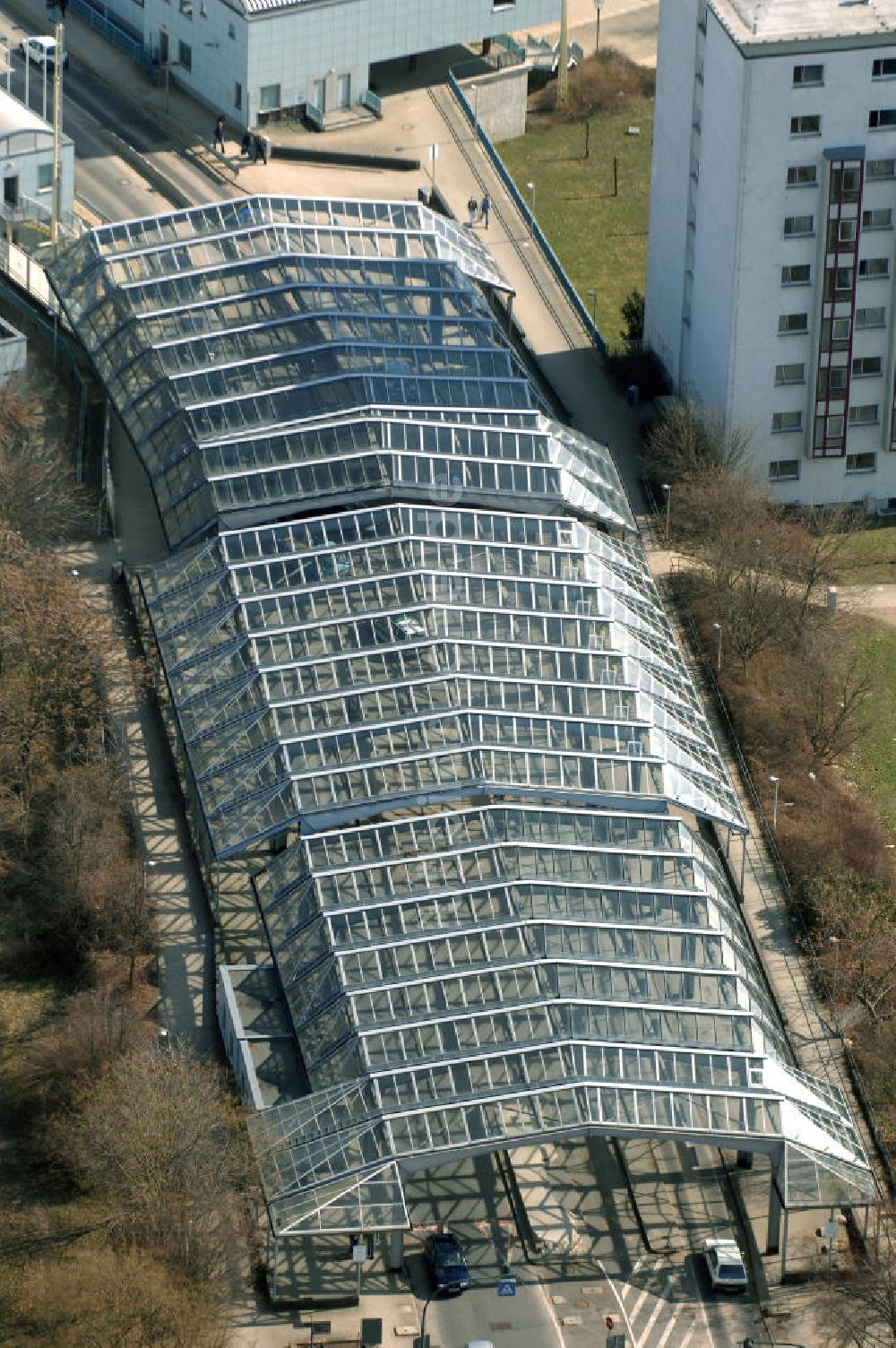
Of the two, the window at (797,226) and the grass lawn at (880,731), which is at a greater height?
the window at (797,226)

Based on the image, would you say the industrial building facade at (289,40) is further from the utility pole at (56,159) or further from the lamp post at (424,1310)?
the lamp post at (424,1310)

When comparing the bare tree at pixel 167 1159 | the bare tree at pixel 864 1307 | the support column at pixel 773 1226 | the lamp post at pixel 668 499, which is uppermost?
the lamp post at pixel 668 499

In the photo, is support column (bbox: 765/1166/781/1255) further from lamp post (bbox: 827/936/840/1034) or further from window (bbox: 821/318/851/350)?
window (bbox: 821/318/851/350)

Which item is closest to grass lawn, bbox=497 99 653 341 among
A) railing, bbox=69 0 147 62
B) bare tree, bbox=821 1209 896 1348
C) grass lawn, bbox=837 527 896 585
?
grass lawn, bbox=837 527 896 585

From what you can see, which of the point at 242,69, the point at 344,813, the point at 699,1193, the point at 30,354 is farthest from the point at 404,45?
the point at 699,1193

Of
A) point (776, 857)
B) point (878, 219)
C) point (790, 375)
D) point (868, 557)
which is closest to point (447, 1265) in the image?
point (776, 857)

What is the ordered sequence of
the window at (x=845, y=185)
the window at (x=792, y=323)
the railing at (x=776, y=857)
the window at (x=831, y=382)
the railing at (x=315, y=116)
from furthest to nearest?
the railing at (x=315, y=116) → the window at (x=831, y=382) → the window at (x=792, y=323) → the window at (x=845, y=185) → the railing at (x=776, y=857)

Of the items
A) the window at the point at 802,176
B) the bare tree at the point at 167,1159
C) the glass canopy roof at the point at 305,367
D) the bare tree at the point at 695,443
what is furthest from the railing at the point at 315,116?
the bare tree at the point at 167,1159
